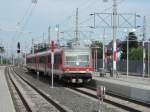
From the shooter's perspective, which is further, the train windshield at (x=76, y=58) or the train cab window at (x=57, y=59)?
the train cab window at (x=57, y=59)

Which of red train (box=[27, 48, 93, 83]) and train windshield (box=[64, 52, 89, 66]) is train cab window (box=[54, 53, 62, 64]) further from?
train windshield (box=[64, 52, 89, 66])

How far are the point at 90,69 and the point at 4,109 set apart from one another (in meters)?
16.6

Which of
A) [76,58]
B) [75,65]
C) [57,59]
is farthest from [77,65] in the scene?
[57,59]

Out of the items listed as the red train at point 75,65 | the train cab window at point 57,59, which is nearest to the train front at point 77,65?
the red train at point 75,65

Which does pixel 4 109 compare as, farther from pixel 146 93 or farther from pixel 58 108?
pixel 146 93

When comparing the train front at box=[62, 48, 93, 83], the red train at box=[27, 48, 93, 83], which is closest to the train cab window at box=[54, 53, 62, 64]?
the red train at box=[27, 48, 93, 83]

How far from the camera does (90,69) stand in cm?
3556

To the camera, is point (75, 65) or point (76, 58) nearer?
point (75, 65)

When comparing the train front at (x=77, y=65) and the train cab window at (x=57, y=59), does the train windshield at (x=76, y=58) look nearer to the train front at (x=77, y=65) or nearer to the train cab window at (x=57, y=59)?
the train front at (x=77, y=65)

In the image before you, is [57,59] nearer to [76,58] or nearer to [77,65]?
[76,58]

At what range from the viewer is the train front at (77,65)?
1385 inches

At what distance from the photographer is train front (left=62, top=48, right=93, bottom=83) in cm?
3519

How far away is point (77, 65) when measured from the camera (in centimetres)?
3556

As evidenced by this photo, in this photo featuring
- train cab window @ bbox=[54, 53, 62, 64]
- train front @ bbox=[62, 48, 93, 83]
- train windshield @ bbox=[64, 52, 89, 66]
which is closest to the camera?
train front @ bbox=[62, 48, 93, 83]
